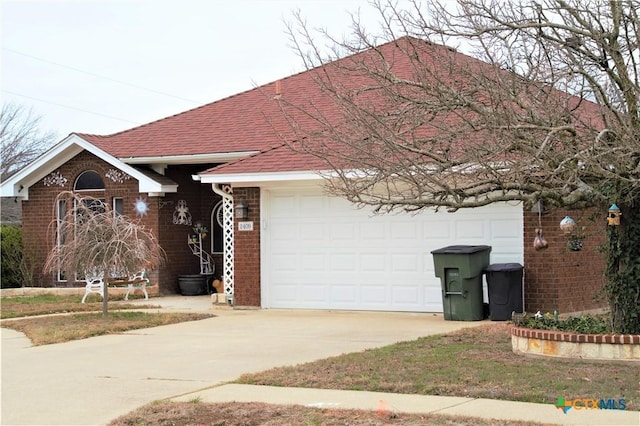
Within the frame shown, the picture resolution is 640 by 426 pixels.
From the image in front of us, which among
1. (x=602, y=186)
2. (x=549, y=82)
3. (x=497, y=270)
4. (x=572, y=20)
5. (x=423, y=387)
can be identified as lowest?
(x=423, y=387)

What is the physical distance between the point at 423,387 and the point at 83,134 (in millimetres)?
16057

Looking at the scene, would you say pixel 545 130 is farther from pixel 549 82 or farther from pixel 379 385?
pixel 379 385

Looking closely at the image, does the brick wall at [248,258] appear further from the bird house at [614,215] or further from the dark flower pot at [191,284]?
the bird house at [614,215]

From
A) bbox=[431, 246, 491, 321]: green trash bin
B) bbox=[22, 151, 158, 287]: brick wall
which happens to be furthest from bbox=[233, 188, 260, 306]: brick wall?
bbox=[22, 151, 158, 287]: brick wall

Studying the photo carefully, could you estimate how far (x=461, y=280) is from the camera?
1620cm

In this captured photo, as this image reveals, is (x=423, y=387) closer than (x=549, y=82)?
Yes

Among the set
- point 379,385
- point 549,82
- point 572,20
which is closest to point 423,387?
point 379,385

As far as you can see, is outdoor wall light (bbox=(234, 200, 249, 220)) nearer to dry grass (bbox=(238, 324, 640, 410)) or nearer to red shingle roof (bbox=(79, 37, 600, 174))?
red shingle roof (bbox=(79, 37, 600, 174))

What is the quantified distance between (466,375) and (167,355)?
184 inches

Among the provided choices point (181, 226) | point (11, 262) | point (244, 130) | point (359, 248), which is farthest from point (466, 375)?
point (11, 262)

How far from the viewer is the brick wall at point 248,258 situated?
1933cm

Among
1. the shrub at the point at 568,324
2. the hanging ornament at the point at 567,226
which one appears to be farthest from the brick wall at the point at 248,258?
the shrub at the point at 568,324

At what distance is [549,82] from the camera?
10719 millimetres

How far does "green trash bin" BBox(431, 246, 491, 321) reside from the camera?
52.9ft
